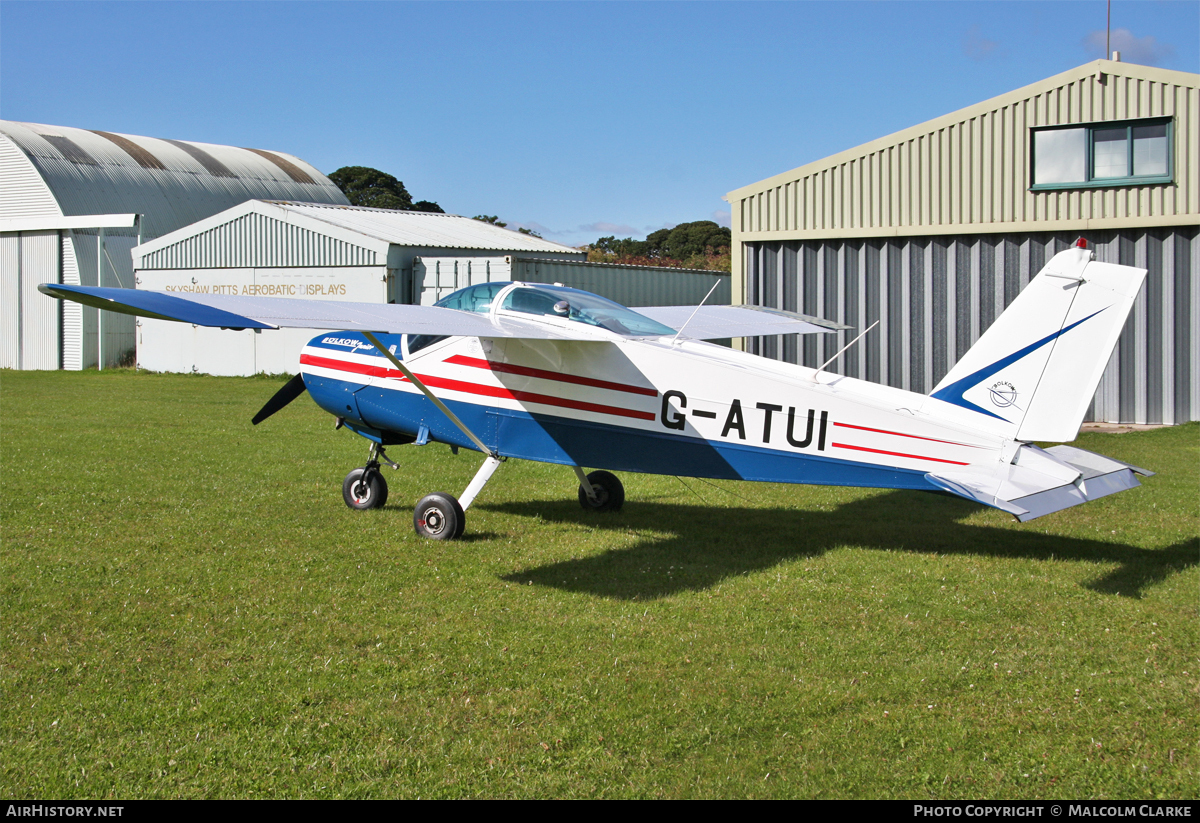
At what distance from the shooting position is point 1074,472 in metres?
6.43

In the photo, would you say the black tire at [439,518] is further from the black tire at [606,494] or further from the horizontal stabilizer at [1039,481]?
the horizontal stabilizer at [1039,481]

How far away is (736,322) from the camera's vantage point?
33.6ft

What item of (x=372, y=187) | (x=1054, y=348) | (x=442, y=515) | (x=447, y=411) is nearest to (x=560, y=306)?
(x=447, y=411)

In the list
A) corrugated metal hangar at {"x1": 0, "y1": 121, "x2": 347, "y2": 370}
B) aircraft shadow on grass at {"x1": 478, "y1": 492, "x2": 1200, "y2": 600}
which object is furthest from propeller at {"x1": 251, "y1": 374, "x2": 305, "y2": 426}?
corrugated metal hangar at {"x1": 0, "y1": 121, "x2": 347, "y2": 370}

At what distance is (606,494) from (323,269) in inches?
674

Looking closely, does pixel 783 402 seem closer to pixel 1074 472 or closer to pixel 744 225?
pixel 1074 472

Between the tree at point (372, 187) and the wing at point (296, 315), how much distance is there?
6280 cm

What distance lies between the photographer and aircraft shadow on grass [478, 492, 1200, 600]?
7074 mm

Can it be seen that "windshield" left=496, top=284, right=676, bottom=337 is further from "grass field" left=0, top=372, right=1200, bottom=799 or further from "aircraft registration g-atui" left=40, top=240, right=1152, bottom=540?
"grass field" left=0, top=372, right=1200, bottom=799

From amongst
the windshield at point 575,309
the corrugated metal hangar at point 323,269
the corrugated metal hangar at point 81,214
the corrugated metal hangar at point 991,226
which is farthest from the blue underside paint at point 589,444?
the corrugated metal hangar at point 81,214

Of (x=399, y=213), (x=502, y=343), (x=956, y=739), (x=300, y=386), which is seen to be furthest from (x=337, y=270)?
(x=956, y=739)

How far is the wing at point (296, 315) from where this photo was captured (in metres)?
5.85

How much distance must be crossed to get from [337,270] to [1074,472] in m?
20.8

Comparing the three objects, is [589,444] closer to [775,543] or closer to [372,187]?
[775,543]
